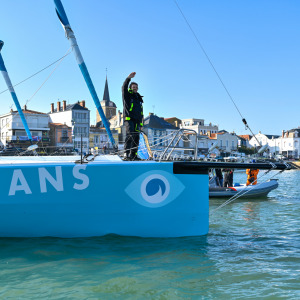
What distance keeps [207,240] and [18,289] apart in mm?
2785

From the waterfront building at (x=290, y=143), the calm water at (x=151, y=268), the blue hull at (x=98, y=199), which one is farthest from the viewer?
the waterfront building at (x=290, y=143)

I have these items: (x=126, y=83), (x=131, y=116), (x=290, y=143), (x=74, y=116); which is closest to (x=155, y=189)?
(x=131, y=116)

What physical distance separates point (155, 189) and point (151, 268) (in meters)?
1.11

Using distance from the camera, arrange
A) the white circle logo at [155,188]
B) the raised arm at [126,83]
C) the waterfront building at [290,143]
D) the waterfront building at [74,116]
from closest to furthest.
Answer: the white circle logo at [155,188], the raised arm at [126,83], the waterfront building at [74,116], the waterfront building at [290,143]

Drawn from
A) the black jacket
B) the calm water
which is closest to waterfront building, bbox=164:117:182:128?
the black jacket

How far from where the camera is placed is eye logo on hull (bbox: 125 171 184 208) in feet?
15.9

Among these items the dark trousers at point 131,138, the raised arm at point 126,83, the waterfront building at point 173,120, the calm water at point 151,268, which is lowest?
the calm water at point 151,268

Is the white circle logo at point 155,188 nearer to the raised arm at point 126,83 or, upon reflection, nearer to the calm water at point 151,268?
the calm water at point 151,268

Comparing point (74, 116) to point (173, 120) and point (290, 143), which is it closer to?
point (173, 120)

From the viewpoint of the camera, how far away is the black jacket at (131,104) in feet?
18.4

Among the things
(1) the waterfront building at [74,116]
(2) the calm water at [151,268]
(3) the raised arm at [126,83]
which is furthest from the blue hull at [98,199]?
(1) the waterfront building at [74,116]

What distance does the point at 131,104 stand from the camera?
220 inches

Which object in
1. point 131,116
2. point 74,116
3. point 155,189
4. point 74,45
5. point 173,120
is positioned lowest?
point 155,189

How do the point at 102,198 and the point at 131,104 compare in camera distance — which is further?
the point at 131,104
